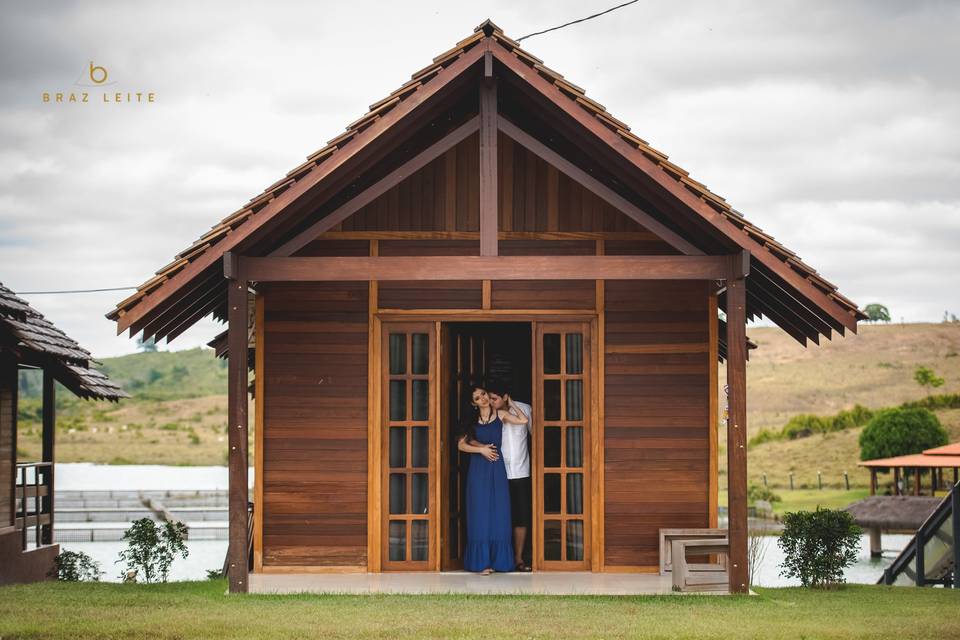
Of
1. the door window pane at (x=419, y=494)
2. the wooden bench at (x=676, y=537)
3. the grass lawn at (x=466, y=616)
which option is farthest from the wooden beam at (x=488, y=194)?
the wooden bench at (x=676, y=537)

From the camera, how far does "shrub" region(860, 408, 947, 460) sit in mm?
31828

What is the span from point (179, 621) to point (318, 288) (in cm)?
379

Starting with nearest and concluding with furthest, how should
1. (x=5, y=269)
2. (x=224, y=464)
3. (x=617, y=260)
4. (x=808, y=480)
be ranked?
(x=617, y=260) < (x=808, y=480) < (x=224, y=464) < (x=5, y=269)

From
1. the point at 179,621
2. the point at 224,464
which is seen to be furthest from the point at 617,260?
the point at 224,464

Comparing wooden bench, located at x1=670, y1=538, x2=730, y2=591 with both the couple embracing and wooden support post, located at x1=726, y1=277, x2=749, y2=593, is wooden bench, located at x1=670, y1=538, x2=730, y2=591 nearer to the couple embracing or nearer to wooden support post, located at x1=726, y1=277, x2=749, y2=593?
wooden support post, located at x1=726, y1=277, x2=749, y2=593

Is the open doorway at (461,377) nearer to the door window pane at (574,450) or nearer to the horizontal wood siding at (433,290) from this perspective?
the horizontal wood siding at (433,290)

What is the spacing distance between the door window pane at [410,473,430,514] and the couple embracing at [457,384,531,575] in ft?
1.35

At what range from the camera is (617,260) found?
9547 mm

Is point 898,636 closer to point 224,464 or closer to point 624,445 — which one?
point 624,445

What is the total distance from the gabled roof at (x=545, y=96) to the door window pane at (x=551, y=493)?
304 cm

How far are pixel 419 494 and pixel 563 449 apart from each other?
4.77ft

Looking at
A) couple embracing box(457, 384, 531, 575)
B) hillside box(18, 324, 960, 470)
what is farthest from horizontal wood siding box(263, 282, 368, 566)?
hillside box(18, 324, 960, 470)

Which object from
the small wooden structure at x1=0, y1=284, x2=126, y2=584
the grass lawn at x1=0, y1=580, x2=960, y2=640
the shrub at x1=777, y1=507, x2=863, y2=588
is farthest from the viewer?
the small wooden structure at x1=0, y1=284, x2=126, y2=584

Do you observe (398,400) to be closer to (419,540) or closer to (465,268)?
(419,540)
